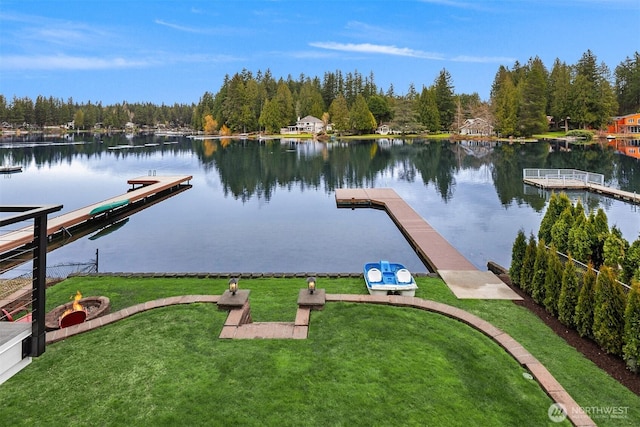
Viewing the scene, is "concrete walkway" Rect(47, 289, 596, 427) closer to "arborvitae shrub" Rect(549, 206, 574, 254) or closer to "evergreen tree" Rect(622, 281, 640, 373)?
"evergreen tree" Rect(622, 281, 640, 373)

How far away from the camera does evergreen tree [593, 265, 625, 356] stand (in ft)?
21.6

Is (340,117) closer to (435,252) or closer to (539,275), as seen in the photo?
(435,252)

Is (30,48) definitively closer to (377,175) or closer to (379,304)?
(377,175)

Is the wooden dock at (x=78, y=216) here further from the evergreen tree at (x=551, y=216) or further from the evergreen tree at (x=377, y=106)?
the evergreen tree at (x=377, y=106)

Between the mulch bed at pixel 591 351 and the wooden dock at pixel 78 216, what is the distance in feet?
32.4

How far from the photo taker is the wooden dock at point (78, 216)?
49.4 ft

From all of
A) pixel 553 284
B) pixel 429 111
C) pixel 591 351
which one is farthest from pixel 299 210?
pixel 429 111

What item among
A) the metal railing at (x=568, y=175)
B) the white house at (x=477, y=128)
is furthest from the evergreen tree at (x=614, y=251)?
the white house at (x=477, y=128)

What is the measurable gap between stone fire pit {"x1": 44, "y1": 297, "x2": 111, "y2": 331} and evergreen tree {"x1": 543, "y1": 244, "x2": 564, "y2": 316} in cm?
861

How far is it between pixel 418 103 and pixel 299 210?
266 feet

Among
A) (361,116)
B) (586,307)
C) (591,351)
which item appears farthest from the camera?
(361,116)

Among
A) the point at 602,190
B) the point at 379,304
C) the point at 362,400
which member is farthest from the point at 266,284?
the point at 602,190

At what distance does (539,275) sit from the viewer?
29.3 feet

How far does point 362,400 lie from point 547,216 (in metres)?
9.09
